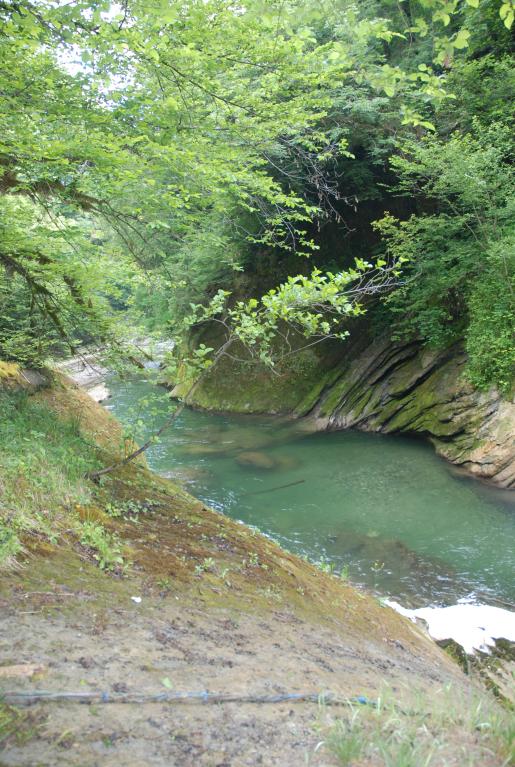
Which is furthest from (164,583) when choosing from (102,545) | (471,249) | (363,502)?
(471,249)

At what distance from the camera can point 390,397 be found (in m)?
14.5

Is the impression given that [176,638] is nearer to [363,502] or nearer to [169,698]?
[169,698]

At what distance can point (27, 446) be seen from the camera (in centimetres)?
505

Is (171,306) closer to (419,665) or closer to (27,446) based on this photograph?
(27,446)

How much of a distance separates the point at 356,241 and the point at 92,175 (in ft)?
46.0

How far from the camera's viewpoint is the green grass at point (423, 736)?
6.80 ft

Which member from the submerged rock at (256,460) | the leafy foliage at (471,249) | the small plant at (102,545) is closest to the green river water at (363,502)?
the submerged rock at (256,460)

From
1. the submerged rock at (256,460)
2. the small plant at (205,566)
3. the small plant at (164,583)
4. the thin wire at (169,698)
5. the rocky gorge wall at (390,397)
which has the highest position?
the rocky gorge wall at (390,397)

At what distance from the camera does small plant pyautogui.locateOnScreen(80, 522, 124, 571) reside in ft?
12.8

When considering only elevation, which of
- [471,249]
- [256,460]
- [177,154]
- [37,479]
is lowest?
[256,460]

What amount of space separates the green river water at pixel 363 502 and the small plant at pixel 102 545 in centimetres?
171

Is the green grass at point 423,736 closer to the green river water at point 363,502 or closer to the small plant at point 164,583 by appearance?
the small plant at point 164,583

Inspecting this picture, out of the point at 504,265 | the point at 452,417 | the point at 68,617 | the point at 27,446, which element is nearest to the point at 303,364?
the point at 452,417

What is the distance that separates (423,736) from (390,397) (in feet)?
41.4
